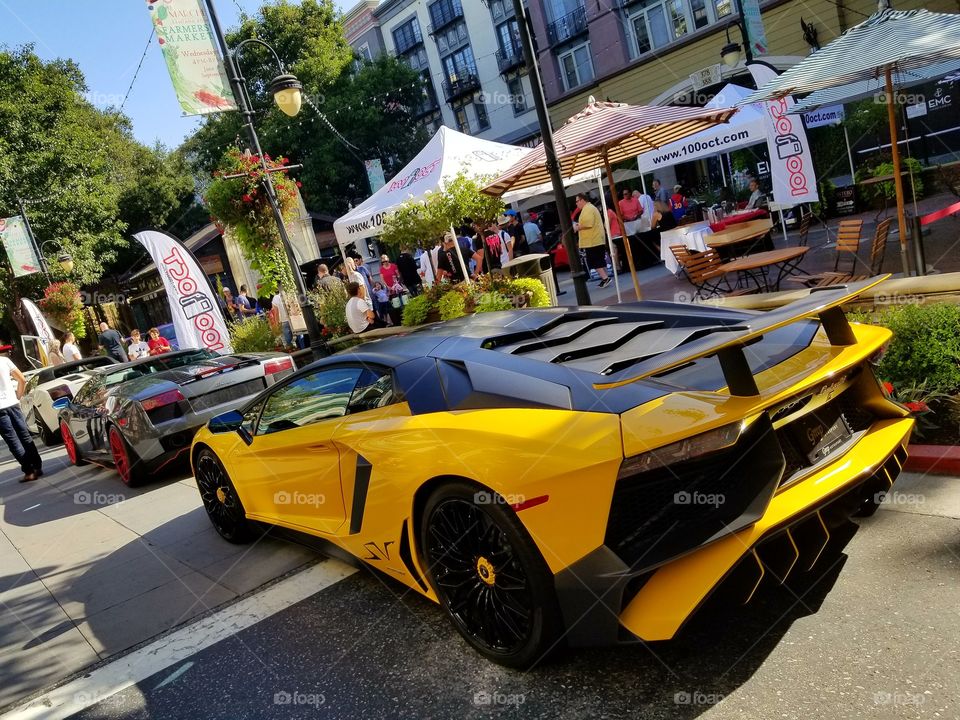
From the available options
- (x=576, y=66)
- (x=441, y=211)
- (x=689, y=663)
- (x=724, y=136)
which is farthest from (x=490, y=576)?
(x=576, y=66)

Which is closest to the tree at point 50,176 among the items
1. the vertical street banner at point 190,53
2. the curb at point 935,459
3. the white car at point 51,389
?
the white car at point 51,389

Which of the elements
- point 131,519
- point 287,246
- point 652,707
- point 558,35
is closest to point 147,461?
point 131,519

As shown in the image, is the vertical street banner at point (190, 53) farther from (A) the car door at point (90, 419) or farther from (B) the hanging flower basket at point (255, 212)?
(A) the car door at point (90, 419)

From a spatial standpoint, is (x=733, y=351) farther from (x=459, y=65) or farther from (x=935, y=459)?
(x=459, y=65)

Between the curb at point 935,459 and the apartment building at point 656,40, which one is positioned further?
the apartment building at point 656,40

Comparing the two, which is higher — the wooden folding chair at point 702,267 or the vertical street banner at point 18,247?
the vertical street banner at point 18,247

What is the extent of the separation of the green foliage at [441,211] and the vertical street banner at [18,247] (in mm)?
16433

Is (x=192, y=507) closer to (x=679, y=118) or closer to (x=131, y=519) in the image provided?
(x=131, y=519)

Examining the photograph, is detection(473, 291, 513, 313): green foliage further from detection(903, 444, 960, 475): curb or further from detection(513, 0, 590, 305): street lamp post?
detection(903, 444, 960, 475): curb

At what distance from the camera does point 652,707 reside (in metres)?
2.48

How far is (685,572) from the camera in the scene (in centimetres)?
236

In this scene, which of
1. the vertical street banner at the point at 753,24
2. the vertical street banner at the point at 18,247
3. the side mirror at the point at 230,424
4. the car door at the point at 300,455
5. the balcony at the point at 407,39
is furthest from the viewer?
the balcony at the point at 407,39

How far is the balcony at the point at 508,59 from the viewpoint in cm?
3541

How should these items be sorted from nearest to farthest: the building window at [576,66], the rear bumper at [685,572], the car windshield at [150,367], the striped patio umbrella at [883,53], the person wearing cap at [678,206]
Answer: the rear bumper at [685,572] < the striped patio umbrella at [883,53] < the car windshield at [150,367] < the person wearing cap at [678,206] < the building window at [576,66]
